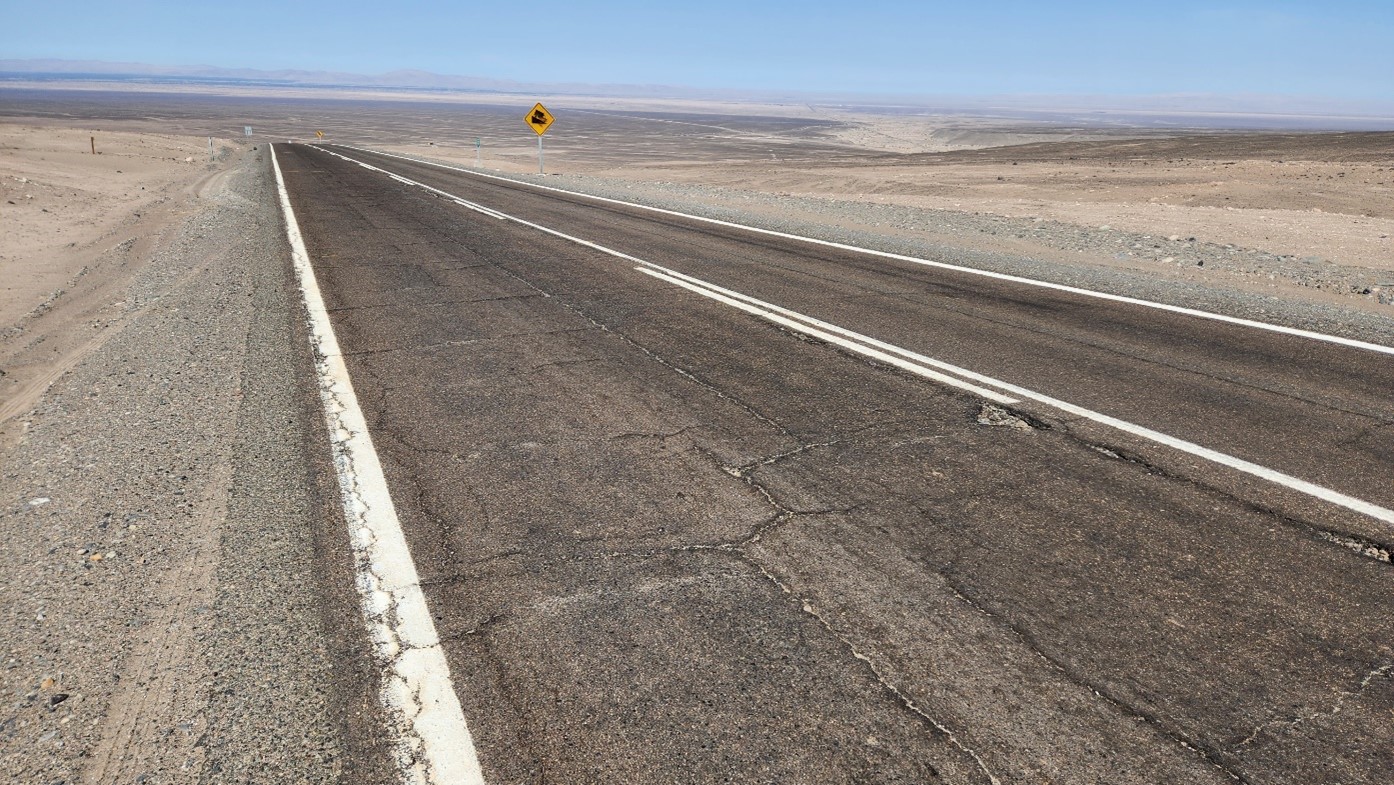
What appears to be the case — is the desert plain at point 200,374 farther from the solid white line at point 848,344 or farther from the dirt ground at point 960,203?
the solid white line at point 848,344

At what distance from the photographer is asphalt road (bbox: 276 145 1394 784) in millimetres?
2574

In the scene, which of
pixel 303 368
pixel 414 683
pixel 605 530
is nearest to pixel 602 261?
pixel 303 368

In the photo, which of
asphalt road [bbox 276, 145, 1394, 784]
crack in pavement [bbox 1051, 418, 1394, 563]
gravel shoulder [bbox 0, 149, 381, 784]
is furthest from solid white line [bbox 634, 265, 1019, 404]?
gravel shoulder [bbox 0, 149, 381, 784]

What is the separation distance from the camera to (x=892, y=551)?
11.7 feet

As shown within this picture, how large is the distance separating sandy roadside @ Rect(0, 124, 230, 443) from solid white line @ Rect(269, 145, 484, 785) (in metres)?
2.91

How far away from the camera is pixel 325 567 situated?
11.6 feet

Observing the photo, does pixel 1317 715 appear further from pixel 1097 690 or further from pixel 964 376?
pixel 964 376

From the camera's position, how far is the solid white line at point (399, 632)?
Result: 251cm

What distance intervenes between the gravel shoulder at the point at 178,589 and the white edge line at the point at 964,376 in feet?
12.6

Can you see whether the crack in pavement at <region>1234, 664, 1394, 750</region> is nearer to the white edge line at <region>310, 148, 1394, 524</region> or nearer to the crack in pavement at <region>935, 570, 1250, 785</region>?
the crack in pavement at <region>935, 570, 1250, 785</region>

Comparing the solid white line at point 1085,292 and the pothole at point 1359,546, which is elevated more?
the solid white line at point 1085,292

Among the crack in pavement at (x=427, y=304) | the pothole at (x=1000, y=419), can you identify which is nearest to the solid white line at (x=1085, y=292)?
the pothole at (x=1000, y=419)

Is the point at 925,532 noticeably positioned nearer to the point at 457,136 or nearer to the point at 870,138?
the point at 457,136

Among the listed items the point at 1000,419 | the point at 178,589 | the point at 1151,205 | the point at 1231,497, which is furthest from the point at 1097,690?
the point at 1151,205
